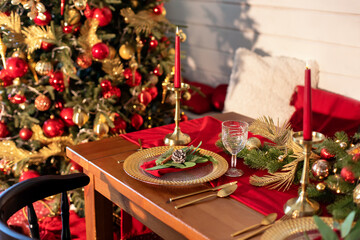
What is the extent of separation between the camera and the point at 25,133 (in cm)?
212

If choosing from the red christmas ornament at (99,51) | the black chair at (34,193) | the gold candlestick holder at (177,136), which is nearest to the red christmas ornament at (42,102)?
the red christmas ornament at (99,51)

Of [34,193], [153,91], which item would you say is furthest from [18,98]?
[34,193]

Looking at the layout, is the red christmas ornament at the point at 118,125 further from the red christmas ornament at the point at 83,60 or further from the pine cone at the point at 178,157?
the pine cone at the point at 178,157

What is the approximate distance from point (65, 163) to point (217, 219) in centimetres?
149

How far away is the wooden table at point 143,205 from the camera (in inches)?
36.9

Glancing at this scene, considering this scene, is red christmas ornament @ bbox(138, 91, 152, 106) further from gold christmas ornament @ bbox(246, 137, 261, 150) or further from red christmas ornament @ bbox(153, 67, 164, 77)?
gold christmas ornament @ bbox(246, 137, 261, 150)

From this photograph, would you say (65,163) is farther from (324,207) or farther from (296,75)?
(324,207)

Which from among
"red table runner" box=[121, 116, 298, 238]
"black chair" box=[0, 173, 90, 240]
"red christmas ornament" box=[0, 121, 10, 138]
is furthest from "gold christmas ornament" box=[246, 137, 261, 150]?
"red christmas ornament" box=[0, 121, 10, 138]

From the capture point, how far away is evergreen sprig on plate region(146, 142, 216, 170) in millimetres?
1170

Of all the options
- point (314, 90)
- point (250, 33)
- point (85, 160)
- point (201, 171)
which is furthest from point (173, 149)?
point (250, 33)

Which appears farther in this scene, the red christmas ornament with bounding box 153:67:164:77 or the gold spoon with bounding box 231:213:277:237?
the red christmas ornament with bounding box 153:67:164:77

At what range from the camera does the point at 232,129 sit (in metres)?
1.19

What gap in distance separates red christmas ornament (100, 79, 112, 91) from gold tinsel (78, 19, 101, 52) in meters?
0.18

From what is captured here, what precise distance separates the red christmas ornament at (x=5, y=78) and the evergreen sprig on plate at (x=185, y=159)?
1.19m
